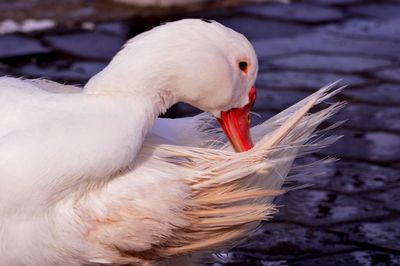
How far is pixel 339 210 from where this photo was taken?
4367mm

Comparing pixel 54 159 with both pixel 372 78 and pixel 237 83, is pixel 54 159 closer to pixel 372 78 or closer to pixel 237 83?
pixel 237 83

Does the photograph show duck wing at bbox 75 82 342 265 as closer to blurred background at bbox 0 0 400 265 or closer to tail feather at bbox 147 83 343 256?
tail feather at bbox 147 83 343 256

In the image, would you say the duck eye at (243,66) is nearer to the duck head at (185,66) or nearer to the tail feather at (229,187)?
the duck head at (185,66)

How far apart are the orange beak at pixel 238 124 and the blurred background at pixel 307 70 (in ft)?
2.73

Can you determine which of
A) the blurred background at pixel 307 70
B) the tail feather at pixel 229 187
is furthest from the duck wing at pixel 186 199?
the blurred background at pixel 307 70

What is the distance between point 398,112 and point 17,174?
2.81 m

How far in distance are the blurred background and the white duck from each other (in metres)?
0.94

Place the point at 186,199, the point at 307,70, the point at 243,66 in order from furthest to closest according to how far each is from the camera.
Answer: the point at 307,70 < the point at 243,66 < the point at 186,199

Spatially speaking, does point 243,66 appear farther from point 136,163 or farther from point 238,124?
point 136,163

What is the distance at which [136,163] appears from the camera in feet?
10.1

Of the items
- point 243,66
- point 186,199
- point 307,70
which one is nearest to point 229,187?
point 186,199

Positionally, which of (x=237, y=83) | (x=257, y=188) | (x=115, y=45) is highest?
(x=237, y=83)

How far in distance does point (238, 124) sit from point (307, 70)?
2.77m

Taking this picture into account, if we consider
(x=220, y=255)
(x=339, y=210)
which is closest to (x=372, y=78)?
(x=339, y=210)
